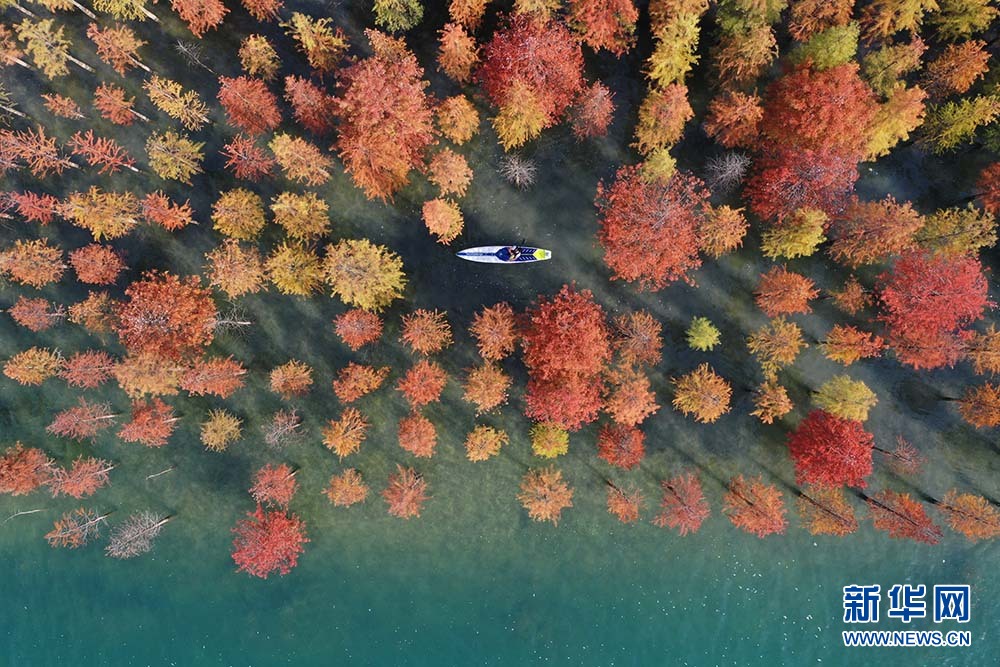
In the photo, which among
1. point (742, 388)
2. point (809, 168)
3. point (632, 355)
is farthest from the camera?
point (742, 388)

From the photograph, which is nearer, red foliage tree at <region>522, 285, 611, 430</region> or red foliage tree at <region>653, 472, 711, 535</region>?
red foliage tree at <region>522, 285, 611, 430</region>

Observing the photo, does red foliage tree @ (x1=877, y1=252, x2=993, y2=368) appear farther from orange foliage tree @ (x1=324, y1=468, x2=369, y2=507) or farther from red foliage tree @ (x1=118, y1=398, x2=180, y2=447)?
red foliage tree @ (x1=118, y1=398, x2=180, y2=447)

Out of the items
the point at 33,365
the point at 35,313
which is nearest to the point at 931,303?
the point at 35,313

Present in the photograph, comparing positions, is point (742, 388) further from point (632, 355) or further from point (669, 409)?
point (632, 355)

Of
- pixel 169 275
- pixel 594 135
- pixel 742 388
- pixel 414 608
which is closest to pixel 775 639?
pixel 742 388

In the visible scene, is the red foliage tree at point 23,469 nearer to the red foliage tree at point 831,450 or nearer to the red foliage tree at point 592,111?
the red foliage tree at point 592,111

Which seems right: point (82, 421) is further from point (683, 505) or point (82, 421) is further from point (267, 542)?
point (683, 505)

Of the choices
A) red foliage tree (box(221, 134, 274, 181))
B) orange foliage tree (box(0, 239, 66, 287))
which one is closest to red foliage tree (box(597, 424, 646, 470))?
red foliage tree (box(221, 134, 274, 181))

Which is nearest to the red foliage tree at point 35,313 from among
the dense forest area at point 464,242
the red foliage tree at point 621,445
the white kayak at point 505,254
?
the dense forest area at point 464,242
